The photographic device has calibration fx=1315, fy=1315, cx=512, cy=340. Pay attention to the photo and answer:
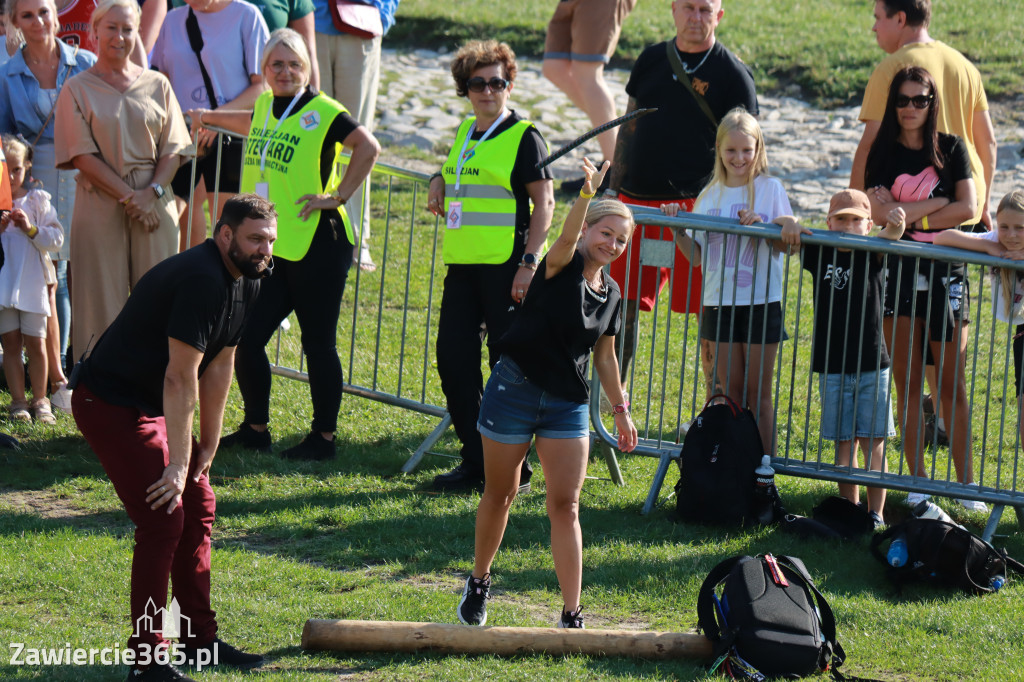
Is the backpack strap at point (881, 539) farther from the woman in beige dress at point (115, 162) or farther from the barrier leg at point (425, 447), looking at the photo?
the woman in beige dress at point (115, 162)

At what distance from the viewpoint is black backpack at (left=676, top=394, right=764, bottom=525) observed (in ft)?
20.9

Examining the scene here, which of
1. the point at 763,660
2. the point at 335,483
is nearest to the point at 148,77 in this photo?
the point at 335,483

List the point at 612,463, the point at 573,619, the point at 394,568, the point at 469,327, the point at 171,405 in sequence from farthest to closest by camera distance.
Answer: the point at 612,463 → the point at 469,327 → the point at 394,568 → the point at 573,619 → the point at 171,405

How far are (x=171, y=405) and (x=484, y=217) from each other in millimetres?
2448

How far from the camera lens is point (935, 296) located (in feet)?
21.5

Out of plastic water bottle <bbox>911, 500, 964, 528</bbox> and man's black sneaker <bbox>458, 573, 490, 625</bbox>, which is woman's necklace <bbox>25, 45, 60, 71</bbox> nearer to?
man's black sneaker <bbox>458, 573, 490, 625</bbox>

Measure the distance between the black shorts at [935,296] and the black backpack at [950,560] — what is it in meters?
1.15

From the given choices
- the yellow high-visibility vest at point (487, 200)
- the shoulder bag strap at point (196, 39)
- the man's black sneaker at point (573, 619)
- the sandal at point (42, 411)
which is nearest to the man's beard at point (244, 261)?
the man's black sneaker at point (573, 619)

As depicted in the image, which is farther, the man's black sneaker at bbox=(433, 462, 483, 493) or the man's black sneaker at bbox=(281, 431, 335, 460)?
the man's black sneaker at bbox=(281, 431, 335, 460)

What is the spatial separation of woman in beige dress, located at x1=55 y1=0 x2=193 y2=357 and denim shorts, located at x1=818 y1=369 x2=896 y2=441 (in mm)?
3755

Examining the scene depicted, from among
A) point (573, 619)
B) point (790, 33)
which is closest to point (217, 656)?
point (573, 619)

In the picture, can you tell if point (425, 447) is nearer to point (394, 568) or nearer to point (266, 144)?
point (394, 568)

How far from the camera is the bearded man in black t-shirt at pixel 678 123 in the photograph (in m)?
7.50

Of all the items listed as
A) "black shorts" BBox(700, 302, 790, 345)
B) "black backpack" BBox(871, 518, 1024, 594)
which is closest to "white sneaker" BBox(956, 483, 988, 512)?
"black backpack" BBox(871, 518, 1024, 594)
